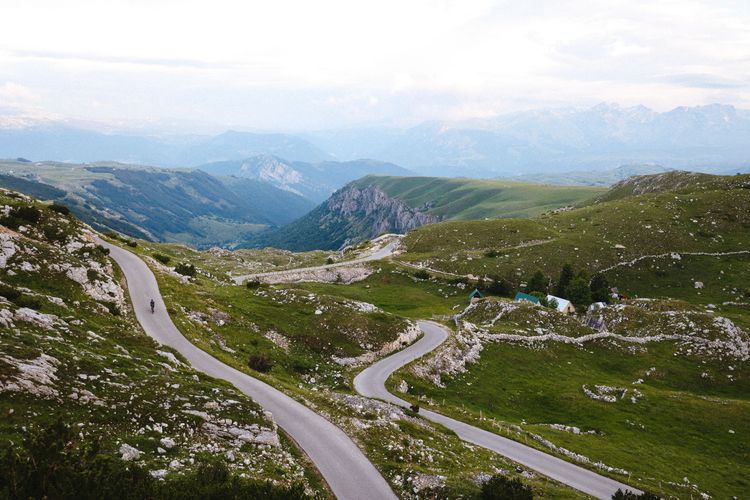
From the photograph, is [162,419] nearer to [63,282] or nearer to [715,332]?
[63,282]

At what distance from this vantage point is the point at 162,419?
77.2 feet

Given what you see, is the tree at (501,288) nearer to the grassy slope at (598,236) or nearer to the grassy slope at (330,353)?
the grassy slope at (598,236)

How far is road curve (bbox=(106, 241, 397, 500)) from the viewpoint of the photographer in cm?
2558

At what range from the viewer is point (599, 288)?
98000 mm

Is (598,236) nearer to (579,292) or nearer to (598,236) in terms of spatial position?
(598,236)

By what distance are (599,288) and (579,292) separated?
8.30m

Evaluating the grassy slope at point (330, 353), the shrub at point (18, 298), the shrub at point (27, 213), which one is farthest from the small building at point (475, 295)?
the shrub at point (18, 298)

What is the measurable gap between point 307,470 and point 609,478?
86.0ft

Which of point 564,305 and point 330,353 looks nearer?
point 330,353

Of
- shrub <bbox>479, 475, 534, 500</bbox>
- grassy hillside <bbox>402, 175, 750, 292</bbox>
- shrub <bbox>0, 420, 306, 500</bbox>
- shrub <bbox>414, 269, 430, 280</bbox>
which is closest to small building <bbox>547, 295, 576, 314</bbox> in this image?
grassy hillside <bbox>402, 175, 750, 292</bbox>

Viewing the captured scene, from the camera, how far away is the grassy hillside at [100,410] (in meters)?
14.4

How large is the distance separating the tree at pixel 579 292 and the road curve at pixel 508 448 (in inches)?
2131

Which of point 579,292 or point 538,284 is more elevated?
point 538,284

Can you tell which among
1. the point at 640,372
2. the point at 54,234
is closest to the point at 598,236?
the point at 640,372
